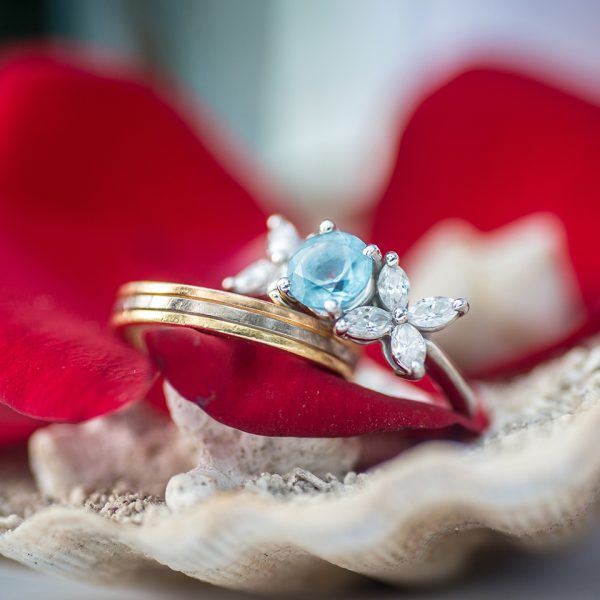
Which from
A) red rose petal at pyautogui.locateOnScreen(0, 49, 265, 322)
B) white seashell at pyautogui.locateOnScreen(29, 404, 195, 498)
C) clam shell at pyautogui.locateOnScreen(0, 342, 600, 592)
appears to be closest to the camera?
clam shell at pyautogui.locateOnScreen(0, 342, 600, 592)

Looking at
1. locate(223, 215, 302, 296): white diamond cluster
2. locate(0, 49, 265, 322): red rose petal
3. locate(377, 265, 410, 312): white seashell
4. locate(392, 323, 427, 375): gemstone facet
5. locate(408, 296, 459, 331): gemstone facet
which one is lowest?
locate(392, 323, 427, 375): gemstone facet

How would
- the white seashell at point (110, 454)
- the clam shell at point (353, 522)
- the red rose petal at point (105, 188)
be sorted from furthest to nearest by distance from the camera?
the red rose petal at point (105, 188), the white seashell at point (110, 454), the clam shell at point (353, 522)

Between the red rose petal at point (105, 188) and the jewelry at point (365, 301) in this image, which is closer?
the jewelry at point (365, 301)

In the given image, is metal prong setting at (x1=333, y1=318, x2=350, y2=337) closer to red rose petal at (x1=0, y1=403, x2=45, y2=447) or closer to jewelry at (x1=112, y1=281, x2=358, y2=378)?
jewelry at (x1=112, y1=281, x2=358, y2=378)

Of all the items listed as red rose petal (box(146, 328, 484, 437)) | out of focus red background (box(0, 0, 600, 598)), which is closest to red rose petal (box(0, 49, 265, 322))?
out of focus red background (box(0, 0, 600, 598))

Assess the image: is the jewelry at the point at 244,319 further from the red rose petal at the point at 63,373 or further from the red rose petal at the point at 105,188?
the red rose petal at the point at 105,188

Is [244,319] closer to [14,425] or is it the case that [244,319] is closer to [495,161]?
[14,425]

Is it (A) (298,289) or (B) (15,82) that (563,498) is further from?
(B) (15,82)

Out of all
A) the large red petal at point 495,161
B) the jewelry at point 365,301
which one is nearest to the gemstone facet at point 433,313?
the jewelry at point 365,301
